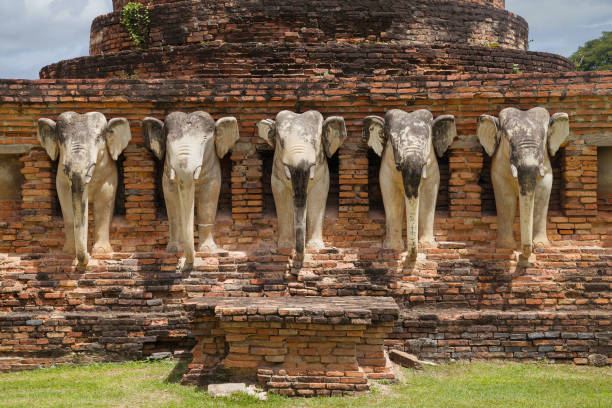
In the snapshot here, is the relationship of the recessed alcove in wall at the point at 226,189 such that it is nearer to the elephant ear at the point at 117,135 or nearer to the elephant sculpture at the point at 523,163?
the elephant ear at the point at 117,135

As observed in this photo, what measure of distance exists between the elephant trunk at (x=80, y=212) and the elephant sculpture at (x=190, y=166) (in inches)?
34.6

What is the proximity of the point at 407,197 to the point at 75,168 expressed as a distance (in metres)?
3.62

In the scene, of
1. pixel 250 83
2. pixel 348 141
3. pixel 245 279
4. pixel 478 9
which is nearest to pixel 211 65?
pixel 250 83

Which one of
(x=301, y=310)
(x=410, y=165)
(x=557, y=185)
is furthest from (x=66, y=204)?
(x=557, y=185)

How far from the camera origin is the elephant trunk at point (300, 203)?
7.91m

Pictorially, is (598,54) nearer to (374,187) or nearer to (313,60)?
(313,60)

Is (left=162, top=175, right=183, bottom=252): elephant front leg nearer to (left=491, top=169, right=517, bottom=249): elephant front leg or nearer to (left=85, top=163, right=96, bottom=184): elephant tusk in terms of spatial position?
(left=85, top=163, right=96, bottom=184): elephant tusk

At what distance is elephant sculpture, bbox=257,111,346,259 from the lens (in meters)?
7.96

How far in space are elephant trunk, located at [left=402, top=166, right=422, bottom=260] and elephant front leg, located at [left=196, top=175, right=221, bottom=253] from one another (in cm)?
217

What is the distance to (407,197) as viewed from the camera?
7.95 m

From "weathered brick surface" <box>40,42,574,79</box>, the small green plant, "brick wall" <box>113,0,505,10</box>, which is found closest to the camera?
"weathered brick surface" <box>40,42,574,79</box>

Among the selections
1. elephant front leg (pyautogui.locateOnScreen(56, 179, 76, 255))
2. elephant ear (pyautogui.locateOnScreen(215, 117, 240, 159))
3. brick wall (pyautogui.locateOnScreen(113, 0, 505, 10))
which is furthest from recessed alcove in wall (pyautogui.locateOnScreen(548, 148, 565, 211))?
elephant front leg (pyautogui.locateOnScreen(56, 179, 76, 255))

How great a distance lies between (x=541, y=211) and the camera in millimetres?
8266

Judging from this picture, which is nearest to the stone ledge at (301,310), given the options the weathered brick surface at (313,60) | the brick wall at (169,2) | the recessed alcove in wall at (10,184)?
the recessed alcove in wall at (10,184)
